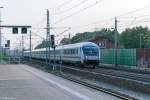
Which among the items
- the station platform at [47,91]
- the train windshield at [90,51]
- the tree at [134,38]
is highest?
the tree at [134,38]

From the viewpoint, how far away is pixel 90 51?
5872 cm

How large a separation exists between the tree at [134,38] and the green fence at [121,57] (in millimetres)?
64395

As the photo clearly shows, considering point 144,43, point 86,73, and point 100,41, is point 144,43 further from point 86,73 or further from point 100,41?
point 86,73

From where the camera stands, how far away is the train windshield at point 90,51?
58275mm

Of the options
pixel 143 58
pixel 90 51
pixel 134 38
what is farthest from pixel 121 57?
pixel 134 38

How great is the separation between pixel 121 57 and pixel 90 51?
21.4ft

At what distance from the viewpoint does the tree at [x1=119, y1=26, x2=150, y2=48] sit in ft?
450

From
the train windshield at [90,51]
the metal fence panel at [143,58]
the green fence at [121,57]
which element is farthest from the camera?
the green fence at [121,57]

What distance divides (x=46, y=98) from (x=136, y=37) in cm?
12142

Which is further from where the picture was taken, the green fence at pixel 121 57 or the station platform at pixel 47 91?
the green fence at pixel 121 57

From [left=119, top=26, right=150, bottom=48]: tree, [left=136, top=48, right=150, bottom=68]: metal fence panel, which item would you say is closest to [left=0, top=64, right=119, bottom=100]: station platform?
[left=136, top=48, right=150, bottom=68]: metal fence panel

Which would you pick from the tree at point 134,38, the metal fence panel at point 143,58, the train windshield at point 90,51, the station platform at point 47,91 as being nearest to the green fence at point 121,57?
the metal fence panel at point 143,58

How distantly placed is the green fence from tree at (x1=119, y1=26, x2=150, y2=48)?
64.4 m

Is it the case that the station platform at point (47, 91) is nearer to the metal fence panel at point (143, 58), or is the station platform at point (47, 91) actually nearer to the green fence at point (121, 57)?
the metal fence panel at point (143, 58)
